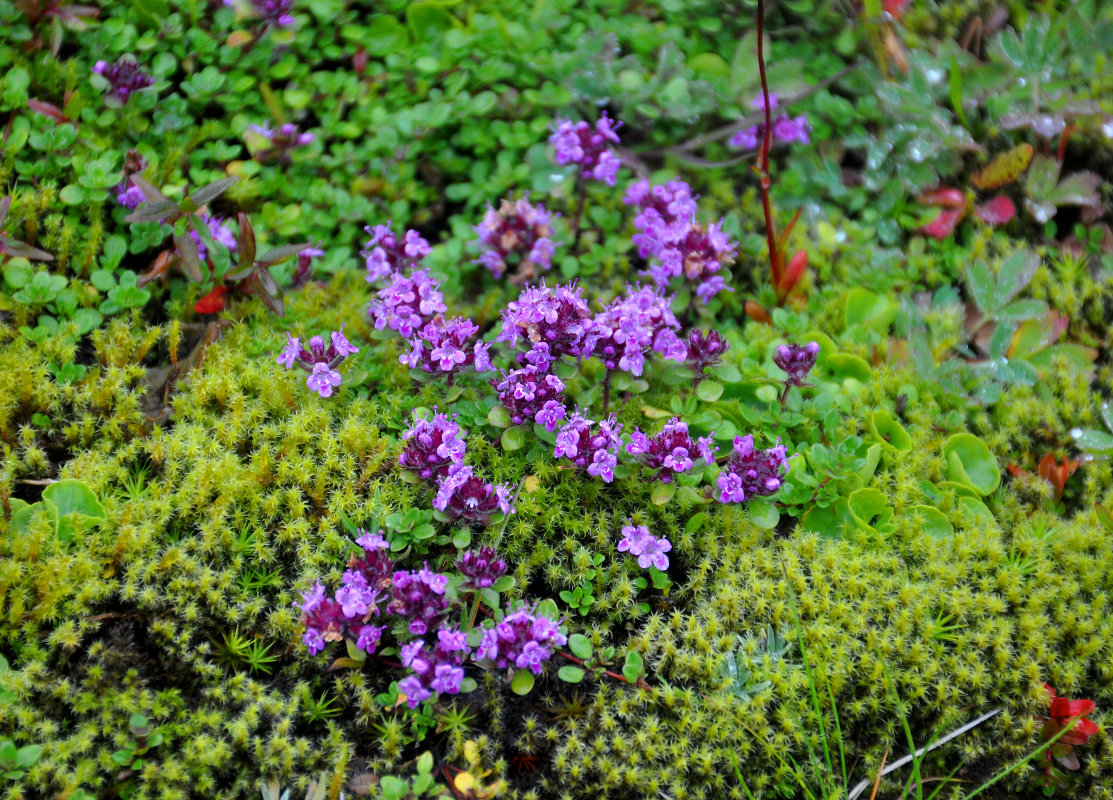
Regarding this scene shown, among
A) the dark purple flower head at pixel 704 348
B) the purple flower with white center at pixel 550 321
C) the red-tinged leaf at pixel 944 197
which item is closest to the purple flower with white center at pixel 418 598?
the purple flower with white center at pixel 550 321

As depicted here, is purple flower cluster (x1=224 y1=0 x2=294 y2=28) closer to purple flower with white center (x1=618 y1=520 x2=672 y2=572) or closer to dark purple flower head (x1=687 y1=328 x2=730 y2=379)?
dark purple flower head (x1=687 y1=328 x2=730 y2=379)

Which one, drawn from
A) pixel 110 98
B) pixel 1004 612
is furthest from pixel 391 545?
pixel 110 98

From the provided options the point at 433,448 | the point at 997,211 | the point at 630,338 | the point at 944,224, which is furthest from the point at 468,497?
the point at 997,211

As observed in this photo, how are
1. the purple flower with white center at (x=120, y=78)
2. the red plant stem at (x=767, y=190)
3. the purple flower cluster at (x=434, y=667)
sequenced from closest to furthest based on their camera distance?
the purple flower cluster at (x=434, y=667)
the red plant stem at (x=767, y=190)
the purple flower with white center at (x=120, y=78)

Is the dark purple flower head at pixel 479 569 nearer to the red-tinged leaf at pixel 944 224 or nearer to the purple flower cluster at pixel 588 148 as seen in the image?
the purple flower cluster at pixel 588 148

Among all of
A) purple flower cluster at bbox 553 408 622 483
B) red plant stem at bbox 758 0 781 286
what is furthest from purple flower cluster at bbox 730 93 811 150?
purple flower cluster at bbox 553 408 622 483
